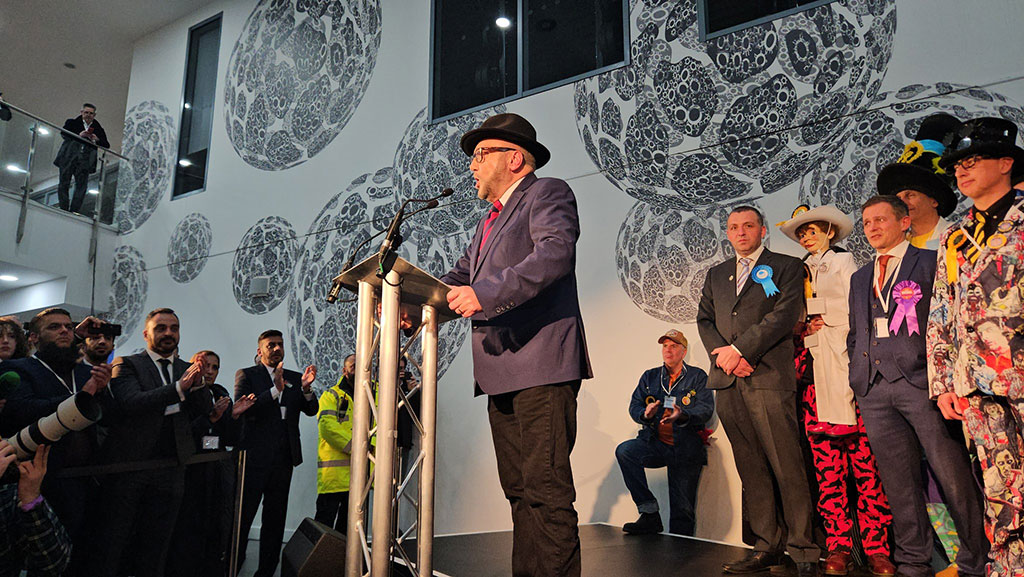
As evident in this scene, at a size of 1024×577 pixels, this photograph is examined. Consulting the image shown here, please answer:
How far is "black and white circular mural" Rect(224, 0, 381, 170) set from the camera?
7504 millimetres

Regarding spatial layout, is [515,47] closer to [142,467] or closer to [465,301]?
[142,467]

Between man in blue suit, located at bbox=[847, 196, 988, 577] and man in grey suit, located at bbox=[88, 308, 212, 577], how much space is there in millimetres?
3062

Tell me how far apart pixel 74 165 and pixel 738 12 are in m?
7.19

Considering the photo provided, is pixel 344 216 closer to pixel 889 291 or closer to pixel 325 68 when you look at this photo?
pixel 325 68

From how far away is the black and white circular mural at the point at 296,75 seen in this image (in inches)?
295

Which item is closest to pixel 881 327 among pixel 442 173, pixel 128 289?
pixel 442 173

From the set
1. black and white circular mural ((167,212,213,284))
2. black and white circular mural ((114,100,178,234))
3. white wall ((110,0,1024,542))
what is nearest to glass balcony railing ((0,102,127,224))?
black and white circular mural ((114,100,178,234))

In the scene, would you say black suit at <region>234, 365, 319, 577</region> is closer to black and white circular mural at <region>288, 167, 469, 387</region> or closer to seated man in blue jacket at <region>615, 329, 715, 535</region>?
black and white circular mural at <region>288, 167, 469, 387</region>

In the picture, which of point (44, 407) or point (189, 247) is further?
point (189, 247)

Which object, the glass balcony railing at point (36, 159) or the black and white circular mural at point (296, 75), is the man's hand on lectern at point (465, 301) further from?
the glass balcony railing at point (36, 159)

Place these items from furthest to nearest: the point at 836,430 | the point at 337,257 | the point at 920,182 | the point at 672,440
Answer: the point at 337,257 < the point at 672,440 < the point at 920,182 < the point at 836,430

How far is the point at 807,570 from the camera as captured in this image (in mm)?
2773

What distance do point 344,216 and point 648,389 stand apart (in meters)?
3.59

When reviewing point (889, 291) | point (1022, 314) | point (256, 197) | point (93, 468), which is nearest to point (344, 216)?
point (256, 197)
